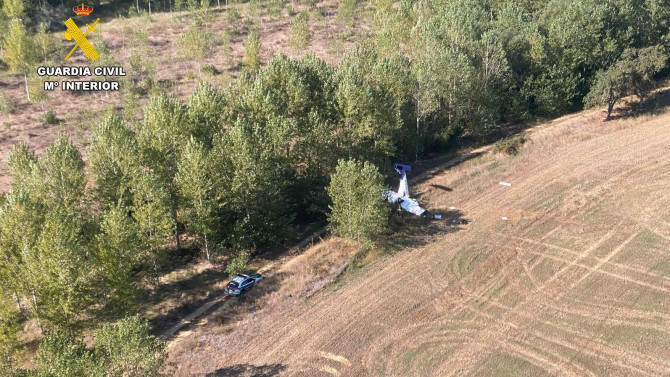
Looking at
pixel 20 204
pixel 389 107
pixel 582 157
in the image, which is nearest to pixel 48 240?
pixel 20 204

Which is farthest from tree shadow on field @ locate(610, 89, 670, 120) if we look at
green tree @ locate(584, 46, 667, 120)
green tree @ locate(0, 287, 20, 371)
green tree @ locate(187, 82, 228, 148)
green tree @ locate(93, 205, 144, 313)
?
green tree @ locate(0, 287, 20, 371)

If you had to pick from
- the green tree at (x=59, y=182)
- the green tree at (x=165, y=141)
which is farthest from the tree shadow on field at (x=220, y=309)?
the green tree at (x=59, y=182)

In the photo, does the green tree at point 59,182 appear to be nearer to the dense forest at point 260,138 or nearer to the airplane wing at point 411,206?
the dense forest at point 260,138

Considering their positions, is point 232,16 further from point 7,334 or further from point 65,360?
point 65,360

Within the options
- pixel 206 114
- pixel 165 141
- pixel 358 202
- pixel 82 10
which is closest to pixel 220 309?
pixel 358 202

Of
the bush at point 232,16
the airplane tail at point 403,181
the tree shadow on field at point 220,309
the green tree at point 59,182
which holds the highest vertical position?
Result: the bush at point 232,16

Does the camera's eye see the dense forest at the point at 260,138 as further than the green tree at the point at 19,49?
No
